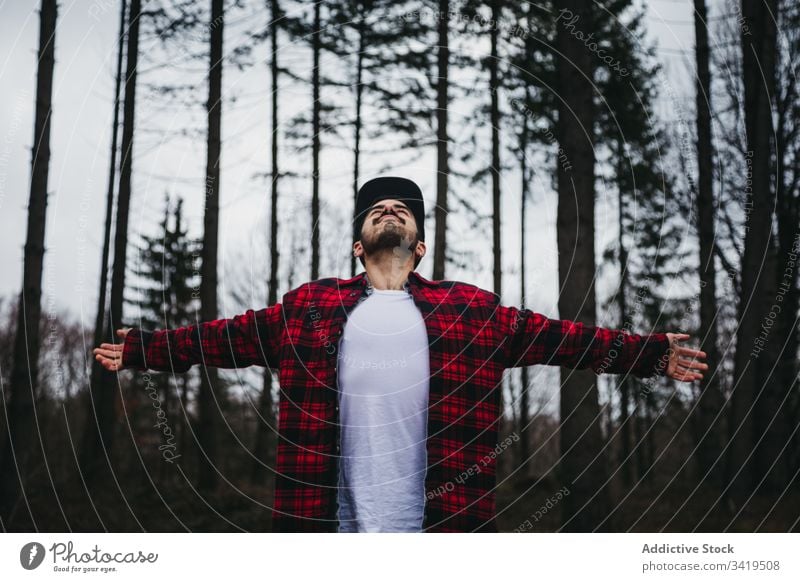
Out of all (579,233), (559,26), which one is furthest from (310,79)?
(579,233)

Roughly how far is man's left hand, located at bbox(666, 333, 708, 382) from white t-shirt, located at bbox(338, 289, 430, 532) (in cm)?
136

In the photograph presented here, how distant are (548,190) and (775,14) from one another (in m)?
4.12

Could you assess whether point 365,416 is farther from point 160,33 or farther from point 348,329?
point 160,33

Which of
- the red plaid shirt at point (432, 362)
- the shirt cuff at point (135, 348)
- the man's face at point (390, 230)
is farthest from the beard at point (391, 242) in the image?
the shirt cuff at point (135, 348)

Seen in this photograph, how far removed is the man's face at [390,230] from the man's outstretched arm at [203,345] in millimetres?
672

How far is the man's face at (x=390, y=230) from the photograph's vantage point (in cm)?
395

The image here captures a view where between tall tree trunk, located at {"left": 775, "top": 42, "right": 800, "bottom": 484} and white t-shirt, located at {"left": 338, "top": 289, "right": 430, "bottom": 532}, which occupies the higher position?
tall tree trunk, located at {"left": 775, "top": 42, "right": 800, "bottom": 484}

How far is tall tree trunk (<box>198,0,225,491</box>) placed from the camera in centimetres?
707

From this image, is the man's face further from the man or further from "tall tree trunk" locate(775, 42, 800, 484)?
"tall tree trunk" locate(775, 42, 800, 484)

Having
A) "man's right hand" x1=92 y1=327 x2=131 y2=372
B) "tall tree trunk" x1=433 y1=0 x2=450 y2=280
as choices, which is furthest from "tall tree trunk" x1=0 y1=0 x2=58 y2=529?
"tall tree trunk" x1=433 y1=0 x2=450 y2=280

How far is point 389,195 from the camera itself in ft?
13.6

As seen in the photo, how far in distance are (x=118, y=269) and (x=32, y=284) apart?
2663mm

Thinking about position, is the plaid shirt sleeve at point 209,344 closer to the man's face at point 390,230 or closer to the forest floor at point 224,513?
the man's face at point 390,230
